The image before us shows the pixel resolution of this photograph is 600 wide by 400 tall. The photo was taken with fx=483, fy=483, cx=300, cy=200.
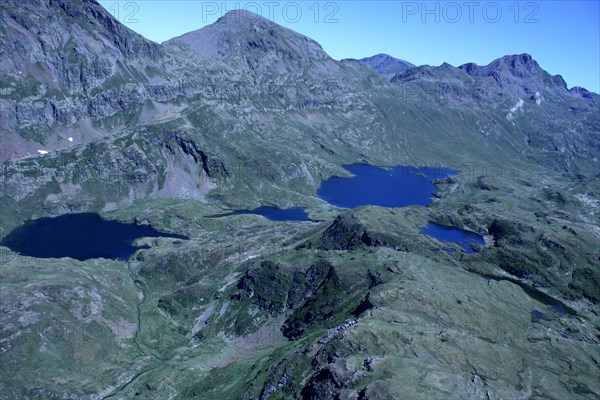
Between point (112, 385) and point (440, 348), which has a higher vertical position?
point (440, 348)

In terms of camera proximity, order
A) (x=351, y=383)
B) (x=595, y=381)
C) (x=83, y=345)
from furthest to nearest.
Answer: (x=83, y=345) < (x=595, y=381) < (x=351, y=383)

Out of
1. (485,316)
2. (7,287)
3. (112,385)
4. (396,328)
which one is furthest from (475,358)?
(7,287)

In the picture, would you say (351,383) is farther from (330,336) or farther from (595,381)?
(595,381)

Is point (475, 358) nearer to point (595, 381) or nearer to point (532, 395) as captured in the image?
point (532, 395)

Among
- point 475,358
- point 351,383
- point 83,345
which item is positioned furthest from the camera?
point 83,345

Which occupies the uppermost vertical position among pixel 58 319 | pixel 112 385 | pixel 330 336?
pixel 330 336

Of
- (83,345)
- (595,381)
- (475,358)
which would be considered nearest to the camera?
(475,358)

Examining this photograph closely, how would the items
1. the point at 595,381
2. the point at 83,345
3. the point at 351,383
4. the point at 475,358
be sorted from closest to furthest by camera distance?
the point at 351,383, the point at 475,358, the point at 595,381, the point at 83,345

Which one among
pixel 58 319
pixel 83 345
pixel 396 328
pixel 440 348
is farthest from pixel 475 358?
pixel 58 319

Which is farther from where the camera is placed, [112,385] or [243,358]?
[243,358]
